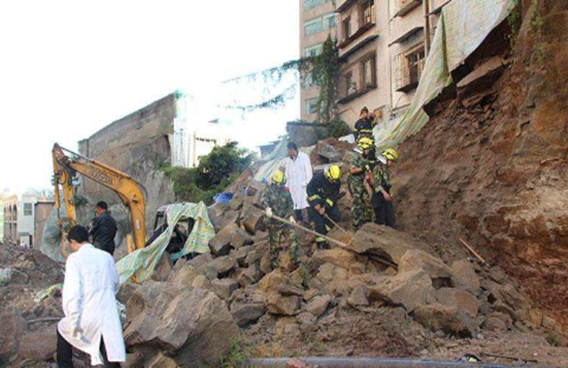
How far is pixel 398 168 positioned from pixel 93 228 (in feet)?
19.4

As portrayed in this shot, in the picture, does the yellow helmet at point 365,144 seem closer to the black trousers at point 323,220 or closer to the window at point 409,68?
the black trousers at point 323,220

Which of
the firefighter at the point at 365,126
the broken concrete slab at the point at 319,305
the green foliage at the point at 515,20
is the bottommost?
the broken concrete slab at the point at 319,305

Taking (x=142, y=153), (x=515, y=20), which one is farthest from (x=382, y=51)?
(x=515, y=20)

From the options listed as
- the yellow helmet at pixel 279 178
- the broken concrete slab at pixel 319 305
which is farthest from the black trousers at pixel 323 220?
the broken concrete slab at pixel 319 305

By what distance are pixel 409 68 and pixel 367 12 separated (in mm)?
4891

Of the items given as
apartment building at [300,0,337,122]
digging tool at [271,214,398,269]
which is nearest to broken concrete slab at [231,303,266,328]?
digging tool at [271,214,398,269]

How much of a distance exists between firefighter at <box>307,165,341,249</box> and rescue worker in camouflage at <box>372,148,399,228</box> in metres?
0.65

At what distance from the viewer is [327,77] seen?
23.9 m

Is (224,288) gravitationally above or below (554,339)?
above

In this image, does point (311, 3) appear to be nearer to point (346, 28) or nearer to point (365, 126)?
point (346, 28)

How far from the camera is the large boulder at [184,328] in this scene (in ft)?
16.4

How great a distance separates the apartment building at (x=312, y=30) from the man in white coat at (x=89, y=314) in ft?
89.0

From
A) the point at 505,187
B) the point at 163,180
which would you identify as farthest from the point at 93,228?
the point at 163,180

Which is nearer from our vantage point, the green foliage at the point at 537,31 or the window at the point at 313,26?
the green foliage at the point at 537,31
